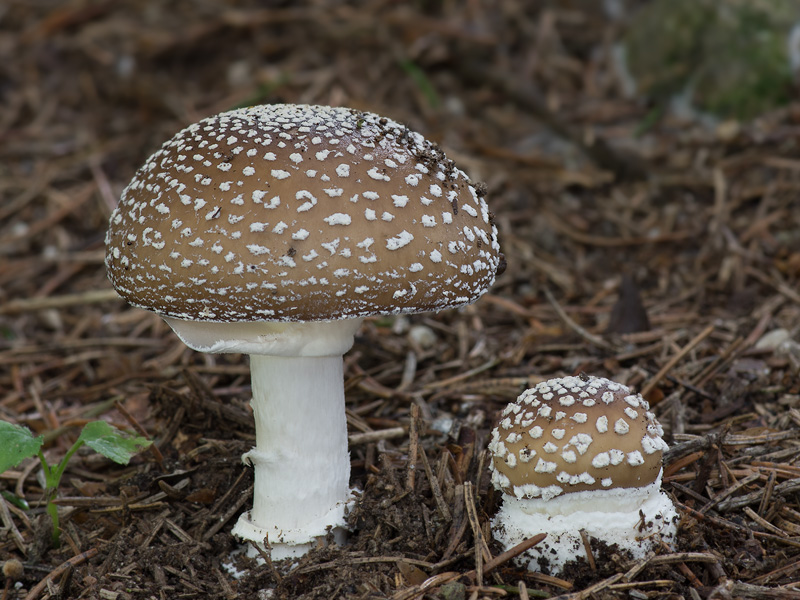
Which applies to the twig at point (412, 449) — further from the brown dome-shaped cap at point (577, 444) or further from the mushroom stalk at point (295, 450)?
the brown dome-shaped cap at point (577, 444)

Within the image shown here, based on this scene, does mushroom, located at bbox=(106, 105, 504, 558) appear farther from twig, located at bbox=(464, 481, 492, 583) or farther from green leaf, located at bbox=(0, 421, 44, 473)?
green leaf, located at bbox=(0, 421, 44, 473)

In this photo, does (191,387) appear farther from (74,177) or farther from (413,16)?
(413,16)

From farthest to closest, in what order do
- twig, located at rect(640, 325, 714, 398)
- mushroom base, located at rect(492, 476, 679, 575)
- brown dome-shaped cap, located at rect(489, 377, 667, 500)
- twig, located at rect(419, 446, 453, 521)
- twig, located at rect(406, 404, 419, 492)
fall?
twig, located at rect(640, 325, 714, 398)
twig, located at rect(406, 404, 419, 492)
twig, located at rect(419, 446, 453, 521)
mushroom base, located at rect(492, 476, 679, 575)
brown dome-shaped cap, located at rect(489, 377, 667, 500)

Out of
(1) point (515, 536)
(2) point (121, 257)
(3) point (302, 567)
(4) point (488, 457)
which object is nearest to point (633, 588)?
(1) point (515, 536)

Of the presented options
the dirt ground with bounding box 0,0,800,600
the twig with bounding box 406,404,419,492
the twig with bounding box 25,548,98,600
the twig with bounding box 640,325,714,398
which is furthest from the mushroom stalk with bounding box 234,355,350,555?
the twig with bounding box 640,325,714,398

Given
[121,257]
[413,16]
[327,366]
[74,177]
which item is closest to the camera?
[121,257]

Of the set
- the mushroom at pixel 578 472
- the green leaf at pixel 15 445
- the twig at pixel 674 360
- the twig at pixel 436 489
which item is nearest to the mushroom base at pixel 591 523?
the mushroom at pixel 578 472
